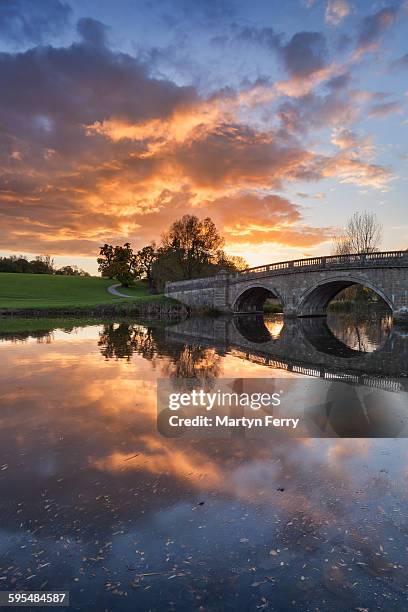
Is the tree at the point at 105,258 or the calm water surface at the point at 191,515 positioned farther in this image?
the tree at the point at 105,258

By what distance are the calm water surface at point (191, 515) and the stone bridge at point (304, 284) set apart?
1093 inches

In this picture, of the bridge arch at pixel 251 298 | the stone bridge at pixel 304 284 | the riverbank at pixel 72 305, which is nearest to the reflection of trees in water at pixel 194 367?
the stone bridge at pixel 304 284

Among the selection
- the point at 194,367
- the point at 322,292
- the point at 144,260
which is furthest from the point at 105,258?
the point at 194,367

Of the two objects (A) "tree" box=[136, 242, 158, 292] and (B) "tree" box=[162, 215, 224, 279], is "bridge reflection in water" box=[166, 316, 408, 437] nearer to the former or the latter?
(B) "tree" box=[162, 215, 224, 279]

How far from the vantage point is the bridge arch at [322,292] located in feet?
109

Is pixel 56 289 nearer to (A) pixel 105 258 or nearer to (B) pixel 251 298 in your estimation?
(A) pixel 105 258

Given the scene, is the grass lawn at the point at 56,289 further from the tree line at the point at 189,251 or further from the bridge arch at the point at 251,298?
the bridge arch at the point at 251,298

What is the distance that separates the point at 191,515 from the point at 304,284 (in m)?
35.1

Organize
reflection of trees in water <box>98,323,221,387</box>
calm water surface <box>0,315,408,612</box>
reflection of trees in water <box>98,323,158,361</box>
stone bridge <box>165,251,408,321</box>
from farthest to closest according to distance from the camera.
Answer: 1. stone bridge <box>165,251,408,321</box>
2. reflection of trees in water <box>98,323,158,361</box>
3. reflection of trees in water <box>98,323,221,387</box>
4. calm water surface <box>0,315,408,612</box>

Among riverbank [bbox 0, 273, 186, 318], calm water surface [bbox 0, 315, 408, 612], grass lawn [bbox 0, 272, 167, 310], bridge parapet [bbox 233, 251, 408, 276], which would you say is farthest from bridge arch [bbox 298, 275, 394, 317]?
calm water surface [bbox 0, 315, 408, 612]

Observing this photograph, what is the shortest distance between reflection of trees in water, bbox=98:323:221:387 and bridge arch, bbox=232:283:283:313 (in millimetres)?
24257

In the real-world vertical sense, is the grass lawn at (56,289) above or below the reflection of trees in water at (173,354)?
above

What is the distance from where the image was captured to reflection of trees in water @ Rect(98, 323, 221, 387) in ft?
35.8

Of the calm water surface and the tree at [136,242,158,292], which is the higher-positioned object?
the tree at [136,242,158,292]
